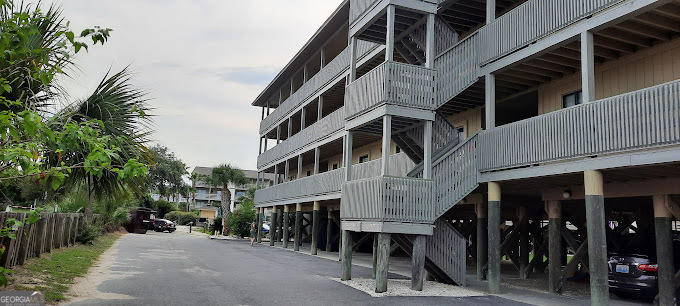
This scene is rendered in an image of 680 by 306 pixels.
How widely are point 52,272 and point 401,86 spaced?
9855mm

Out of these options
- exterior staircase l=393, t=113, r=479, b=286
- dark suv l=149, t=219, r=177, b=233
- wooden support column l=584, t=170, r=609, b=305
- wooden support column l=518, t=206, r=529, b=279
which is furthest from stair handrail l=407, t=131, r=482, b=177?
dark suv l=149, t=219, r=177, b=233

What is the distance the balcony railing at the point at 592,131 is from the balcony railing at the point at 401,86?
205cm

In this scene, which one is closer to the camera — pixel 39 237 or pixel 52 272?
pixel 52 272

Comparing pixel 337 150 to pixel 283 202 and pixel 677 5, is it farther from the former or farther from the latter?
pixel 677 5

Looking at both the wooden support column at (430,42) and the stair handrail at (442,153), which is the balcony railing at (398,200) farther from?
the wooden support column at (430,42)

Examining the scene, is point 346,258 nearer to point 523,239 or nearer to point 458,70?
point 458,70

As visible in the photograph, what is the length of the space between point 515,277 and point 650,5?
35.3ft

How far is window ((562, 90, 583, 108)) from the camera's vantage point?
13.5 m

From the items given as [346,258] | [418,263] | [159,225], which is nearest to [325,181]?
[346,258]

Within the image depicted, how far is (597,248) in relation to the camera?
995 cm

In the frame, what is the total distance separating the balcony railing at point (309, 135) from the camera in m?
23.2

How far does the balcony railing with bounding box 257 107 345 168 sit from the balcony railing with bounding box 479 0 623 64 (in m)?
9.41

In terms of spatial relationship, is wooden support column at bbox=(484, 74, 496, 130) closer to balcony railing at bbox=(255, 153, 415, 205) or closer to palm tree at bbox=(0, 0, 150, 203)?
balcony railing at bbox=(255, 153, 415, 205)

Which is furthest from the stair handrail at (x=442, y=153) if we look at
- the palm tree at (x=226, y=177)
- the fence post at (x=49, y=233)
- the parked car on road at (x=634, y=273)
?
the palm tree at (x=226, y=177)
